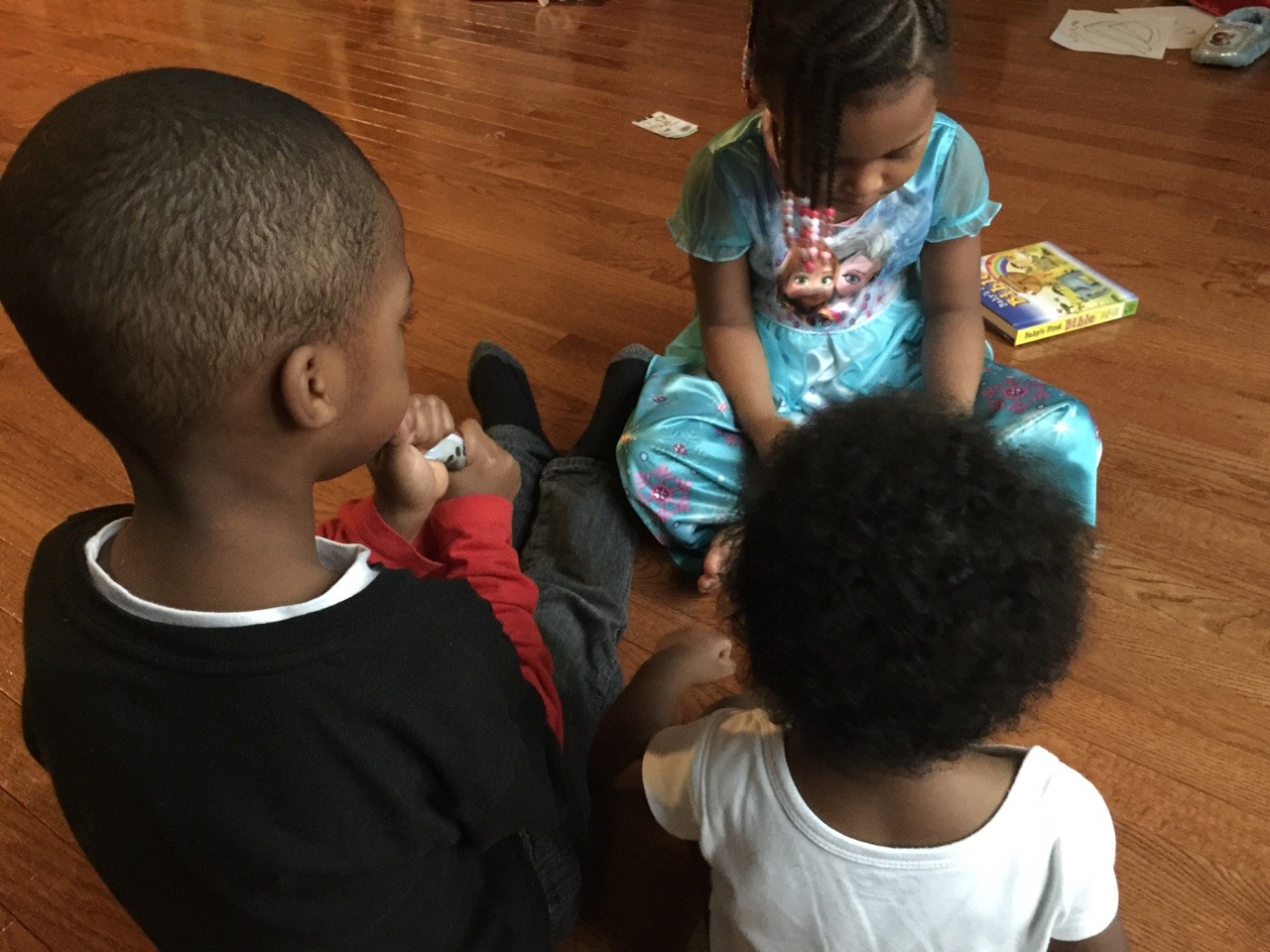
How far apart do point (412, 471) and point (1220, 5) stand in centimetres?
266

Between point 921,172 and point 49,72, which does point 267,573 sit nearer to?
point 921,172

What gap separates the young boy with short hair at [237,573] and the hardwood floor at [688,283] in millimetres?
442

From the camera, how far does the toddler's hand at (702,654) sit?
3.39ft

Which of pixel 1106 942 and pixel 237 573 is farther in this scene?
pixel 1106 942

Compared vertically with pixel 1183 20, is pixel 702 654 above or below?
below

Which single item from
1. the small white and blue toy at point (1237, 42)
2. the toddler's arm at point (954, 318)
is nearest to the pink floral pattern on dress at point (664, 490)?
the toddler's arm at point (954, 318)

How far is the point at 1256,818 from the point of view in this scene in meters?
0.97

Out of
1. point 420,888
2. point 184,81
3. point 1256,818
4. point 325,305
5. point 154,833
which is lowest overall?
point 1256,818

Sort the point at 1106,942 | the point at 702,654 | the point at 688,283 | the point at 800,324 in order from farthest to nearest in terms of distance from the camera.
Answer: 1. the point at 688,283
2. the point at 800,324
3. the point at 702,654
4. the point at 1106,942

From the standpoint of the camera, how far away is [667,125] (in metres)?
2.32

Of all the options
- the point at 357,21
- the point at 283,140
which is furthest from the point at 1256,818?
the point at 357,21

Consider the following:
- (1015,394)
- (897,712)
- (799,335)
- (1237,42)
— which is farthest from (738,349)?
(1237,42)

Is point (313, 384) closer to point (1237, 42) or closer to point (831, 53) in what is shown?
point (831, 53)

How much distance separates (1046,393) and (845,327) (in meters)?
0.24
